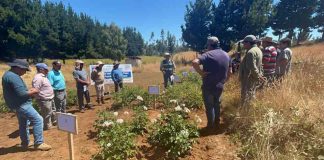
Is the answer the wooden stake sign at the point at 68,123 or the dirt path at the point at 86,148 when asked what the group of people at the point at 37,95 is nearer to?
the dirt path at the point at 86,148

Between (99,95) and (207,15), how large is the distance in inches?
1157

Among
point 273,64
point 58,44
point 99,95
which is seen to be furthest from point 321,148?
point 58,44

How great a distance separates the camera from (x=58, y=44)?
1869 inches

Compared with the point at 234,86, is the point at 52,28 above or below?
above

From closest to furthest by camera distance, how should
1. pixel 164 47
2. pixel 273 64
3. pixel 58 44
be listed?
1. pixel 273 64
2. pixel 58 44
3. pixel 164 47

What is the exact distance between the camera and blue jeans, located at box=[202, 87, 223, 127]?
215 inches

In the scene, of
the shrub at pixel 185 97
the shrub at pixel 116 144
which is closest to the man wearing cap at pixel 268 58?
the shrub at pixel 185 97

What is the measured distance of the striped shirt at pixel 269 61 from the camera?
22.6 ft

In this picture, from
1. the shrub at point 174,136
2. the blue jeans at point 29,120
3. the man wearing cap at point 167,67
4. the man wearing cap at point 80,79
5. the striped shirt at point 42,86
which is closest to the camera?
the shrub at point 174,136

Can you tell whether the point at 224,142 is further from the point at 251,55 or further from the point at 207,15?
the point at 207,15

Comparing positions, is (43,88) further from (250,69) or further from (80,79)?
(250,69)

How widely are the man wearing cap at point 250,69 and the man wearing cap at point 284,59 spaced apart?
1.65m

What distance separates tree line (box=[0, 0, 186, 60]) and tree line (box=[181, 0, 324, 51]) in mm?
21012

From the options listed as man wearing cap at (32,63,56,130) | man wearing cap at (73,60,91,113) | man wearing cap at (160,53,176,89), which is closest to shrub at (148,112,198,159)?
man wearing cap at (32,63,56,130)
